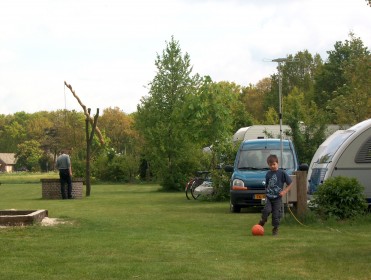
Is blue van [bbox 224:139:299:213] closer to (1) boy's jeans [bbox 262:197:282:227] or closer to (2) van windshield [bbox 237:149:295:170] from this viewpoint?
(2) van windshield [bbox 237:149:295:170]

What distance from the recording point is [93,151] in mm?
57688

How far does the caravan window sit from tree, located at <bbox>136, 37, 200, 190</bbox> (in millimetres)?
13685

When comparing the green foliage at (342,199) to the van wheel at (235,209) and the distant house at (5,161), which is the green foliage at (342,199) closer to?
the van wheel at (235,209)

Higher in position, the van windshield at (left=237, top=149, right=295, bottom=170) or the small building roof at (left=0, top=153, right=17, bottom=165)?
the small building roof at (left=0, top=153, right=17, bottom=165)

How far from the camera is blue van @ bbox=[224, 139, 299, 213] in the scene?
1845cm

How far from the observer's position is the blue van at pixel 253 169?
60.5 feet

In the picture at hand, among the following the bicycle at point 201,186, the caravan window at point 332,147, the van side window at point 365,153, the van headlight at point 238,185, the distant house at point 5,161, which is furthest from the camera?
the distant house at point 5,161

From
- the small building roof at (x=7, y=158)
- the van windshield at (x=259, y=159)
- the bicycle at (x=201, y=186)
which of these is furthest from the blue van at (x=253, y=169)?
the small building roof at (x=7, y=158)

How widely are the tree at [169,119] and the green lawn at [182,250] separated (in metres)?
17.0

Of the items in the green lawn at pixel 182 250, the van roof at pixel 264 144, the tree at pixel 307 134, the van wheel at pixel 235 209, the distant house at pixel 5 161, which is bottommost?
the green lawn at pixel 182 250

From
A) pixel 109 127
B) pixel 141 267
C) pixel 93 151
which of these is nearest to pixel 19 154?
pixel 109 127

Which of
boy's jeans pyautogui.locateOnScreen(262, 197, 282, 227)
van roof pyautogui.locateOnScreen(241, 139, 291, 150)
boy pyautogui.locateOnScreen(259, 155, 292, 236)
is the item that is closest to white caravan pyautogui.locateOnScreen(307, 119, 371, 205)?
boy pyautogui.locateOnScreen(259, 155, 292, 236)

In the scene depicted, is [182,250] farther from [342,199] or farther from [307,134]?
[307,134]

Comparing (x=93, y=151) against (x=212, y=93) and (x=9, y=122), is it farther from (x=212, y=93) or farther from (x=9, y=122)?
(x=9, y=122)
